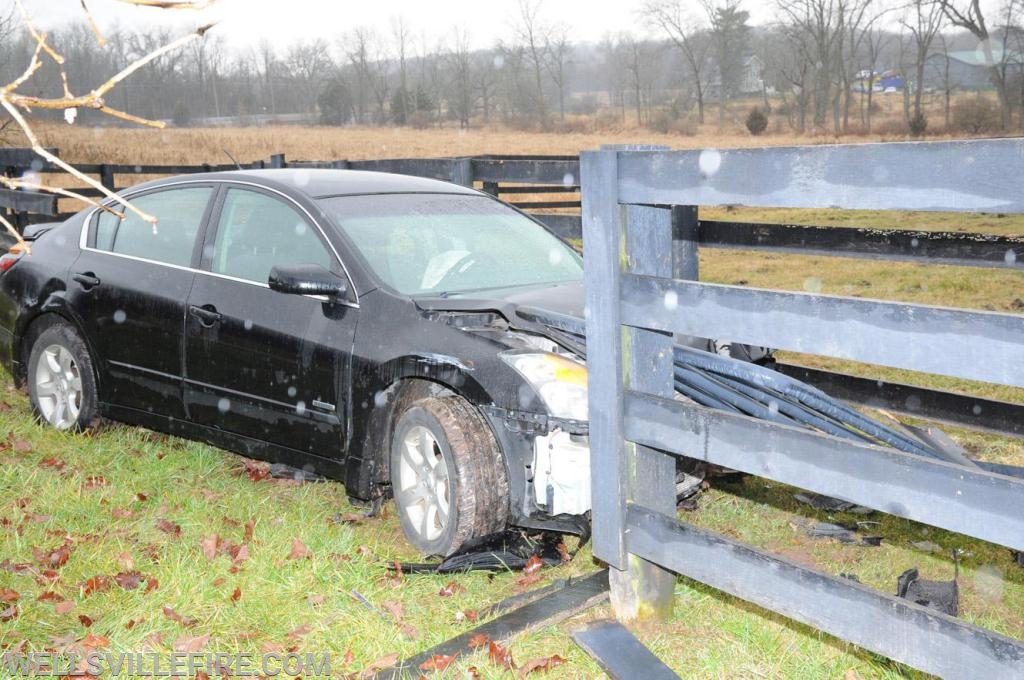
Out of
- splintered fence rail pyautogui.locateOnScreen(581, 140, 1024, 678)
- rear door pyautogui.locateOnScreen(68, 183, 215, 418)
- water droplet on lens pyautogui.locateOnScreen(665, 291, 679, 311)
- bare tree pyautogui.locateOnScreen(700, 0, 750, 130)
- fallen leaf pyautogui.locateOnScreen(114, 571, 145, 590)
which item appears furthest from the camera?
bare tree pyautogui.locateOnScreen(700, 0, 750, 130)

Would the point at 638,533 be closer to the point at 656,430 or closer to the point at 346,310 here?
the point at 656,430

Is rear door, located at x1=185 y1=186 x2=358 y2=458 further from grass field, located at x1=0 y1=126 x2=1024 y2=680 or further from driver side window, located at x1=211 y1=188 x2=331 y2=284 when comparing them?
grass field, located at x1=0 y1=126 x2=1024 y2=680

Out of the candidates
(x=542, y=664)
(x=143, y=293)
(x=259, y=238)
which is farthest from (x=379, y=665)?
(x=143, y=293)

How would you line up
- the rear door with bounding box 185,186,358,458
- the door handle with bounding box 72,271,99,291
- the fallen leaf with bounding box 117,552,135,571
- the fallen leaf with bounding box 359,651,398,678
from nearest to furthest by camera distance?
the fallen leaf with bounding box 359,651,398,678 → the fallen leaf with bounding box 117,552,135,571 → the rear door with bounding box 185,186,358,458 → the door handle with bounding box 72,271,99,291

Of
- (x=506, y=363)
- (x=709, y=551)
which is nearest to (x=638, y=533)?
(x=709, y=551)

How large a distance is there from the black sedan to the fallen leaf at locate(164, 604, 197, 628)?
0.98 meters

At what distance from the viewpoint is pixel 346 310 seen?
4.35m

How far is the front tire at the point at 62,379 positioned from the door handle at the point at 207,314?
1077 mm

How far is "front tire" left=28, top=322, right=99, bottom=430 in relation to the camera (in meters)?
5.51

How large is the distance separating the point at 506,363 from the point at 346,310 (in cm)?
92

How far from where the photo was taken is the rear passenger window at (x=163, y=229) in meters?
5.12

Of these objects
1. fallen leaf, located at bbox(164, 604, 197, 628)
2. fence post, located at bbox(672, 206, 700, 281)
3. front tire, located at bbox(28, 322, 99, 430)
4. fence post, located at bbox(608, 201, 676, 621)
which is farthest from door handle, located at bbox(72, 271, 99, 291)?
fence post, located at bbox(608, 201, 676, 621)

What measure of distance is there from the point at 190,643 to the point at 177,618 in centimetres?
19

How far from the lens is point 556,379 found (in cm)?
379
